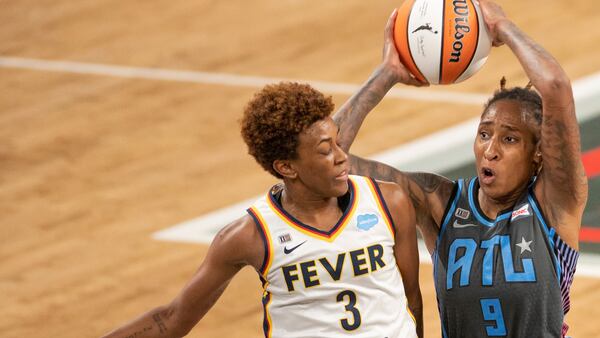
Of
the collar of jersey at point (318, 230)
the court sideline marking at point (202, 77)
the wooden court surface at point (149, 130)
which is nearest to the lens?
the collar of jersey at point (318, 230)

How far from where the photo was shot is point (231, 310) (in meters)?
7.14

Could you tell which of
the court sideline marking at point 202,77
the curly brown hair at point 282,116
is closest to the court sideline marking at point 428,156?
the court sideline marking at point 202,77

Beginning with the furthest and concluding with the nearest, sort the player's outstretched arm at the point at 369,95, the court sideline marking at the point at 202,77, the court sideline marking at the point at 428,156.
Answer: 1. the court sideline marking at the point at 202,77
2. the court sideline marking at the point at 428,156
3. the player's outstretched arm at the point at 369,95

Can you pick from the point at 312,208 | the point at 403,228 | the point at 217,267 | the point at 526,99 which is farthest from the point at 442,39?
the point at 217,267

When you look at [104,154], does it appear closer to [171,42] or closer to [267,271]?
[171,42]

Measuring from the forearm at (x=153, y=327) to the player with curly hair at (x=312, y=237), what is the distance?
15 cm

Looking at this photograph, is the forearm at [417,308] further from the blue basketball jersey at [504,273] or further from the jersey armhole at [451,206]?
the jersey armhole at [451,206]

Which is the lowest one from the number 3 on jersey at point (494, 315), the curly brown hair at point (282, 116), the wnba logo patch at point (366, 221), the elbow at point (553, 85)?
the number 3 on jersey at point (494, 315)

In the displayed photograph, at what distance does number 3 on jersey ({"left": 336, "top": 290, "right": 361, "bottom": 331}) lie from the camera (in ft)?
13.9

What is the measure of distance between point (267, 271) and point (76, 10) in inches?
314

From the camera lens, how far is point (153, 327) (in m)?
4.49

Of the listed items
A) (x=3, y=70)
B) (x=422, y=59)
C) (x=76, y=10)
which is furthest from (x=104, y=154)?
(x=422, y=59)

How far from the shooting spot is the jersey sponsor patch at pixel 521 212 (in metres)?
4.50

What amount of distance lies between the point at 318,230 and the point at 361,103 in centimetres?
91
